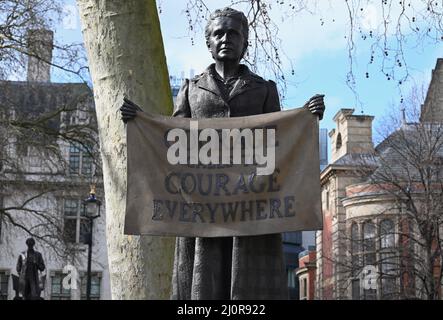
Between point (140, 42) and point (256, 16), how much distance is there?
3636 mm

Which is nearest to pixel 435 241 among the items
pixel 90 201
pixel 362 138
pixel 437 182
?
pixel 437 182

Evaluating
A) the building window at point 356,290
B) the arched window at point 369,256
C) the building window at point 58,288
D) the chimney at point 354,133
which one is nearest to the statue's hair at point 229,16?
the arched window at point 369,256

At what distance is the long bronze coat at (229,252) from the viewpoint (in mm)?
5562

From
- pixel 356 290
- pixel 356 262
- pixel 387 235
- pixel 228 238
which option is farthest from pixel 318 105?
pixel 356 290

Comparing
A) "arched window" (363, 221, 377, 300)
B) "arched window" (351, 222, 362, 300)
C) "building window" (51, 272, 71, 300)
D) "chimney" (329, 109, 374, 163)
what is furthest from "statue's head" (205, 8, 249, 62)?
"chimney" (329, 109, 374, 163)

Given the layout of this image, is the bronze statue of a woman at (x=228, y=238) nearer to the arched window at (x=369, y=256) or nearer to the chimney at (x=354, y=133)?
the arched window at (x=369, y=256)

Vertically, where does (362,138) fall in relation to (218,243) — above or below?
above

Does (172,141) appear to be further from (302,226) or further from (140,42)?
(140,42)

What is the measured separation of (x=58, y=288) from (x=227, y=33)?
4795 centimetres

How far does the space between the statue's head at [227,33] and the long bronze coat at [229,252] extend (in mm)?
159

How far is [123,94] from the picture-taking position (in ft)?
25.8

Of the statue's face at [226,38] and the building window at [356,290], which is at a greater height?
the building window at [356,290]

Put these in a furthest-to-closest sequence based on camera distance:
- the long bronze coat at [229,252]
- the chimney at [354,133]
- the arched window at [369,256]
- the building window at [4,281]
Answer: the chimney at [354,133] < the building window at [4,281] < the arched window at [369,256] < the long bronze coat at [229,252]

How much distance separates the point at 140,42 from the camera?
795cm
